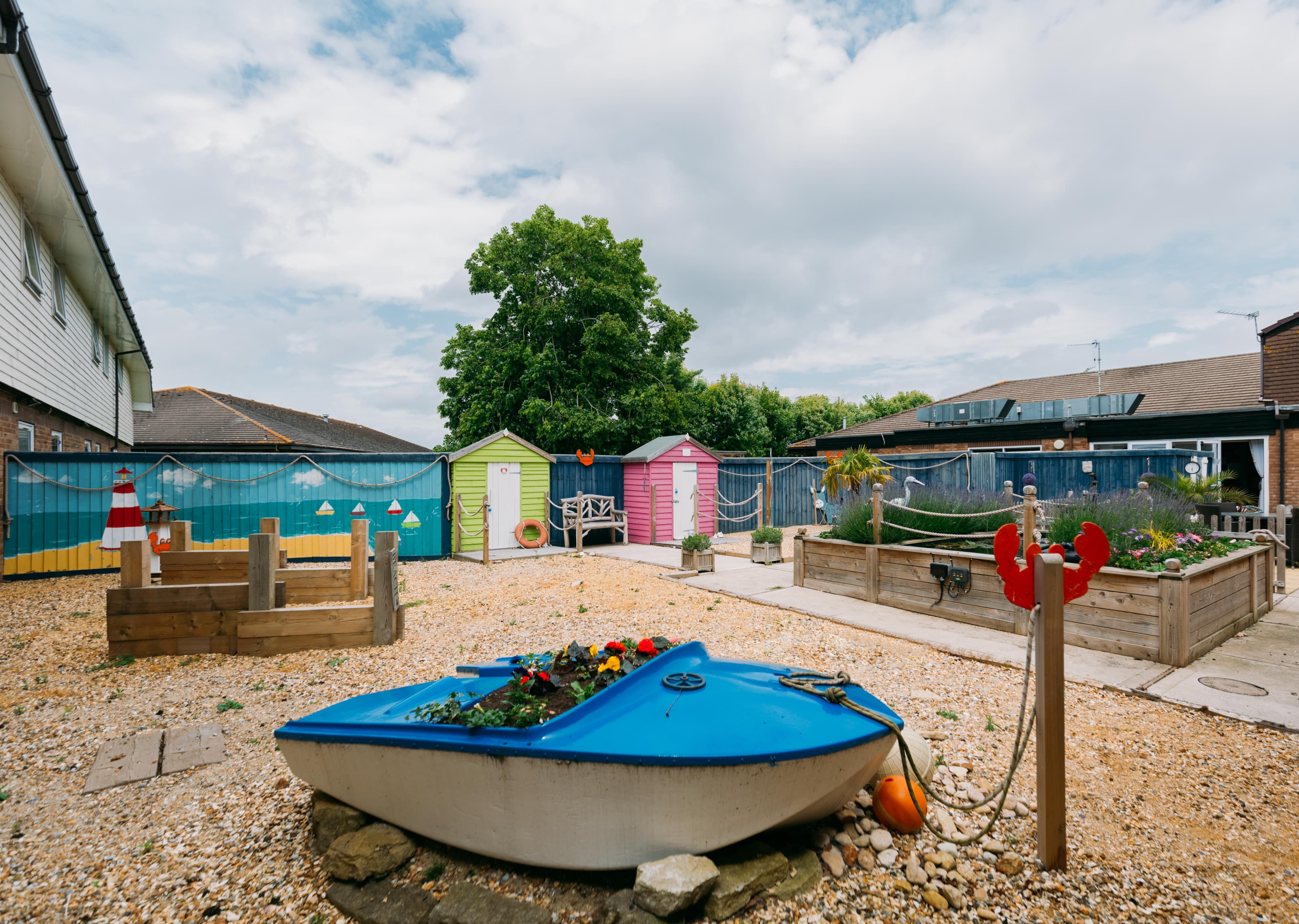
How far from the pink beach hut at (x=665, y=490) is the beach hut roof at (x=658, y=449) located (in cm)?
1

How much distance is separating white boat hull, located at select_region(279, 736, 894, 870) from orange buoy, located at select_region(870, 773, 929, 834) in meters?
0.37

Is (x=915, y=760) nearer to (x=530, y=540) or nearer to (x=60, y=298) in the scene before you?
(x=530, y=540)

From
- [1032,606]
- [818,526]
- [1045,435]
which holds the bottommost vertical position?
[818,526]

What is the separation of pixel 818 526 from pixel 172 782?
15816 millimetres

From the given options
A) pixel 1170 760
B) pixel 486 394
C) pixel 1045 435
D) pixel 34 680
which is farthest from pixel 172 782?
pixel 486 394

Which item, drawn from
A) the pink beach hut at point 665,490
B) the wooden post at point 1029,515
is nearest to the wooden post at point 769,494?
the pink beach hut at point 665,490

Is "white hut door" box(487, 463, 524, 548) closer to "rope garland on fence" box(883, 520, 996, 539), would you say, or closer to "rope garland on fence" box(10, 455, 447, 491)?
"rope garland on fence" box(10, 455, 447, 491)

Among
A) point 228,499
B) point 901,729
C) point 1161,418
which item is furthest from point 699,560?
point 1161,418

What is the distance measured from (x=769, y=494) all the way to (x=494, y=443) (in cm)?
770

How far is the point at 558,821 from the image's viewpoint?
Answer: 2436 millimetres

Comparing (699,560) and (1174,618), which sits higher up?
(1174,618)

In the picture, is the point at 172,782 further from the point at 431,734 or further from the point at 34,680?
the point at 34,680

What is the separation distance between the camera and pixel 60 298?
1078 cm

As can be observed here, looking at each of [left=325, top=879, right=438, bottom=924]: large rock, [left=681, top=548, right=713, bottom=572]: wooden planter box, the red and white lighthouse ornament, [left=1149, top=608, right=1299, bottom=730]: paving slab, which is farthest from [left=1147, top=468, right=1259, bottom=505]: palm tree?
the red and white lighthouse ornament
